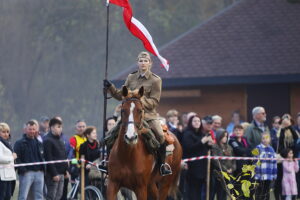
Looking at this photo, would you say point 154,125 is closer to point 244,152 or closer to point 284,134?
point 244,152

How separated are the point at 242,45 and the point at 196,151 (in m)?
13.1

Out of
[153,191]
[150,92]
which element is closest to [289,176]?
[153,191]

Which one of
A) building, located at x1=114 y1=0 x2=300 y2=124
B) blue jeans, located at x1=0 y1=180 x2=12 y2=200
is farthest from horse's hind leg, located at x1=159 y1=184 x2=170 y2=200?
building, located at x1=114 y1=0 x2=300 y2=124

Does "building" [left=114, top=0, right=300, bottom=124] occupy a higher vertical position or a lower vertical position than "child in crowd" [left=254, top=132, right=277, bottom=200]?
higher

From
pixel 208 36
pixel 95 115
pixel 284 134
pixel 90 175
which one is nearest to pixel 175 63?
pixel 208 36

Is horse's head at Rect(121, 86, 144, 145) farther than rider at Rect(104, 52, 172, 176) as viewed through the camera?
No

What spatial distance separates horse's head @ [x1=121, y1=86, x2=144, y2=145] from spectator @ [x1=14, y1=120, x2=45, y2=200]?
3737 mm

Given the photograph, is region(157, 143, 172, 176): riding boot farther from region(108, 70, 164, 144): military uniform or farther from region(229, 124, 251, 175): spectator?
region(229, 124, 251, 175): spectator

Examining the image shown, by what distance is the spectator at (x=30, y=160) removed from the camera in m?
17.1

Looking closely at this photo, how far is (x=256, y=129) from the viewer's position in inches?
824

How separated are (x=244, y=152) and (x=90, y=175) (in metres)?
3.71

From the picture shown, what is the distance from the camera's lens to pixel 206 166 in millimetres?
19125

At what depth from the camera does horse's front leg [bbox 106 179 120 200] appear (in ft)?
45.3

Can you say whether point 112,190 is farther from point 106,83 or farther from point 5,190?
point 5,190
